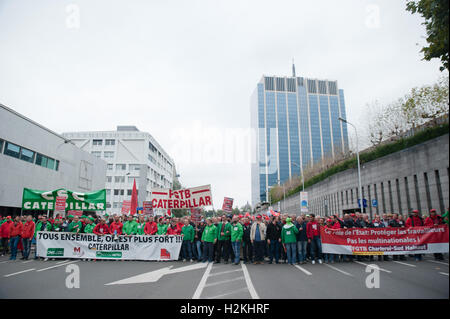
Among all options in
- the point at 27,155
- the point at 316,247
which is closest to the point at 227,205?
the point at 316,247

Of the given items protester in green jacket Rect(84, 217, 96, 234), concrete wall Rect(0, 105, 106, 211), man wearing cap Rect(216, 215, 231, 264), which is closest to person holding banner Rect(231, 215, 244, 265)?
man wearing cap Rect(216, 215, 231, 264)

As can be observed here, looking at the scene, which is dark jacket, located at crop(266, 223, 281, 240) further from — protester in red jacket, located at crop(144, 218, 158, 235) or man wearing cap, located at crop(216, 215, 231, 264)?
protester in red jacket, located at crop(144, 218, 158, 235)

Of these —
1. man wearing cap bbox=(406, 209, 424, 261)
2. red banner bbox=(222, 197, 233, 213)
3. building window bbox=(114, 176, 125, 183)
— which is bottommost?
man wearing cap bbox=(406, 209, 424, 261)

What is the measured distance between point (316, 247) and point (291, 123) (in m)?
134

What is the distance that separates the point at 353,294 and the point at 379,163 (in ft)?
61.0

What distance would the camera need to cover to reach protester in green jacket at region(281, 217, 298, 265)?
11055 millimetres

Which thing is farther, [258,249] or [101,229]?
[101,229]

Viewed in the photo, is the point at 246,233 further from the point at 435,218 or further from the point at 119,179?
the point at 119,179

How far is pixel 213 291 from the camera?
6.50 metres

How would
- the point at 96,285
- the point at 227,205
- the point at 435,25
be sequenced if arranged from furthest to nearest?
1. the point at 227,205
2. the point at 96,285
3. the point at 435,25

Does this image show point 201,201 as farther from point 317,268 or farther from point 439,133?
point 439,133

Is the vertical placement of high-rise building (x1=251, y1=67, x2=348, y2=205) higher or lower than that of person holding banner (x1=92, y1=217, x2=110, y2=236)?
higher

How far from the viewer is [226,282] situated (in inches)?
298

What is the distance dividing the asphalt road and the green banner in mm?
5952
